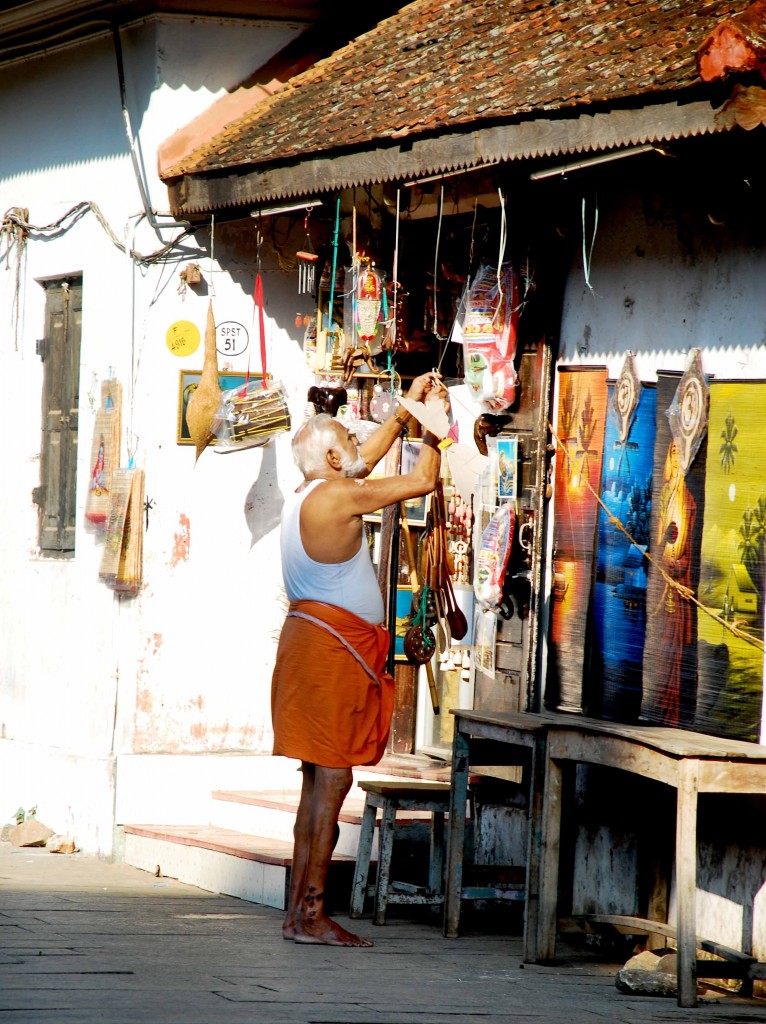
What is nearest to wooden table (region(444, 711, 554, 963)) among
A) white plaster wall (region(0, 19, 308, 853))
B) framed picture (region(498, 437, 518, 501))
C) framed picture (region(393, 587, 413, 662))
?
framed picture (region(498, 437, 518, 501))

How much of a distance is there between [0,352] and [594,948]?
5.90 metres

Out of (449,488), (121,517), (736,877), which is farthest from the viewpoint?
(121,517)

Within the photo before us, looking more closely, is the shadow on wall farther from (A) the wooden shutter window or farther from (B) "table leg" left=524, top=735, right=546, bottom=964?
(B) "table leg" left=524, top=735, right=546, bottom=964

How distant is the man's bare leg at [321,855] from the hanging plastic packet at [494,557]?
1.52 metres

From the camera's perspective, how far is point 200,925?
7062mm

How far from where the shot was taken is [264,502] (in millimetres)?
9367

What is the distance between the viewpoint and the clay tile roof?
6602mm

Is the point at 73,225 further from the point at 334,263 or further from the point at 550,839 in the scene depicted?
the point at 550,839

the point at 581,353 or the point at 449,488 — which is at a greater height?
the point at 581,353

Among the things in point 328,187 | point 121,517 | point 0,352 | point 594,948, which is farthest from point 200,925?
point 0,352

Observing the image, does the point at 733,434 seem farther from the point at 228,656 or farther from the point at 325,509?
the point at 228,656

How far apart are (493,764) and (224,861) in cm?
154

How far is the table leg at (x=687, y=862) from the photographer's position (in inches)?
219

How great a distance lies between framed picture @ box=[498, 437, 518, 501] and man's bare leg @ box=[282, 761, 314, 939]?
73.0 inches
